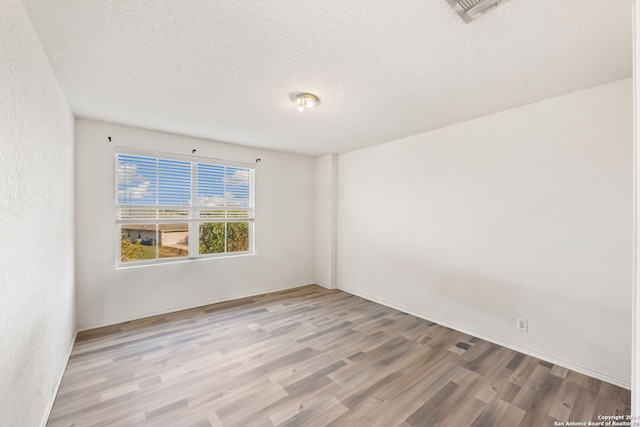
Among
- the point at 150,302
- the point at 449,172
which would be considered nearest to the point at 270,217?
the point at 150,302

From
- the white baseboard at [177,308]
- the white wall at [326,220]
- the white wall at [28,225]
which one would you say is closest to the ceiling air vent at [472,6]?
the white wall at [28,225]

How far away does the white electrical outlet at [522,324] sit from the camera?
2586 millimetres

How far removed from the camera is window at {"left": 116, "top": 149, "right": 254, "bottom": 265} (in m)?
3.36

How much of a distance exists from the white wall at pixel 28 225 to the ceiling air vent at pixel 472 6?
2.04 meters

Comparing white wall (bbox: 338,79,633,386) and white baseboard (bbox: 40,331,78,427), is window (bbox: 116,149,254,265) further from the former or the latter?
white wall (bbox: 338,79,633,386)

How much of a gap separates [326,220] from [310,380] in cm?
290

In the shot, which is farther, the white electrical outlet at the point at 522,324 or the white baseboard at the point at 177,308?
the white baseboard at the point at 177,308

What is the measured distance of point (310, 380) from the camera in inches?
85.4

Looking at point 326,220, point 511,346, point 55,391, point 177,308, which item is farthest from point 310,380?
point 326,220

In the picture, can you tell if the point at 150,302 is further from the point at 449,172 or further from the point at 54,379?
the point at 449,172

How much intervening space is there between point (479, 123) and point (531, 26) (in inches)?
60.4

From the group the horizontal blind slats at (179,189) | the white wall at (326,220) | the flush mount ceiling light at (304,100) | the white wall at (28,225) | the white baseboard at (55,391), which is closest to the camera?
the white wall at (28,225)

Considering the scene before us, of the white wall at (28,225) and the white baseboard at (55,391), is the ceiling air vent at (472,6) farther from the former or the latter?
the white baseboard at (55,391)

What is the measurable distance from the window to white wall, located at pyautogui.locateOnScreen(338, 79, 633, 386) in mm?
2302
